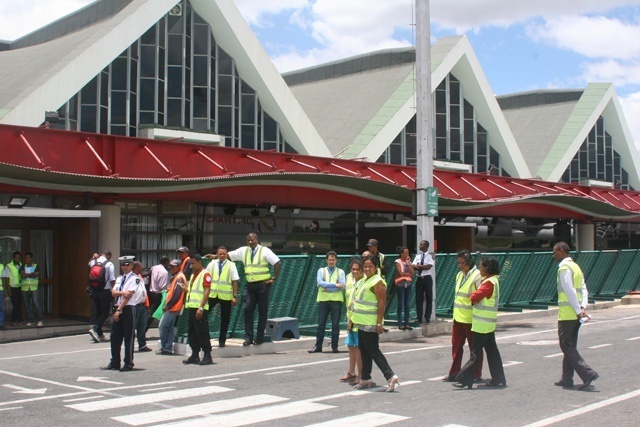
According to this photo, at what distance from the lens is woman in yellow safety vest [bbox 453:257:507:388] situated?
34.4 ft

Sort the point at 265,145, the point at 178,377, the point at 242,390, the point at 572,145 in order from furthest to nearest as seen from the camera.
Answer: the point at 572,145 < the point at 265,145 < the point at 178,377 < the point at 242,390

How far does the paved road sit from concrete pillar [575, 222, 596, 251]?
21063 mm

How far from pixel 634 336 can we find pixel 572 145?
36.0 m

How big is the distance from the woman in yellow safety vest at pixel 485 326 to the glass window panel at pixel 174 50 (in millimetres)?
20969

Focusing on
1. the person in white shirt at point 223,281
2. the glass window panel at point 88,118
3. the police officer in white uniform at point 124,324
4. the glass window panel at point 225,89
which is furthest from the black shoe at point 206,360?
the glass window panel at point 225,89

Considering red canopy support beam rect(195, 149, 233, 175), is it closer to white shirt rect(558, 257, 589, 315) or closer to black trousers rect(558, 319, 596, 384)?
white shirt rect(558, 257, 589, 315)

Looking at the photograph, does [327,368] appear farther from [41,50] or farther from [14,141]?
[41,50]


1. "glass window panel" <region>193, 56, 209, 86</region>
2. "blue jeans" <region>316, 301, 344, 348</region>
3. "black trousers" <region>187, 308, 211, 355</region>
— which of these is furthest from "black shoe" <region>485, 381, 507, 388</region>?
"glass window panel" <region>193, 56, 209, 86</region>

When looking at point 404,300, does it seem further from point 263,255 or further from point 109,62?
point 109,62

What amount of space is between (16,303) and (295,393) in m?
10.1

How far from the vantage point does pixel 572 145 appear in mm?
50625

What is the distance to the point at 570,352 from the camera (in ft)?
34.5

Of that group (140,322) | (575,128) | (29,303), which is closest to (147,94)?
(29,303)

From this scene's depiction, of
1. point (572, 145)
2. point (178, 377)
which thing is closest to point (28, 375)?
point (178, 377)
